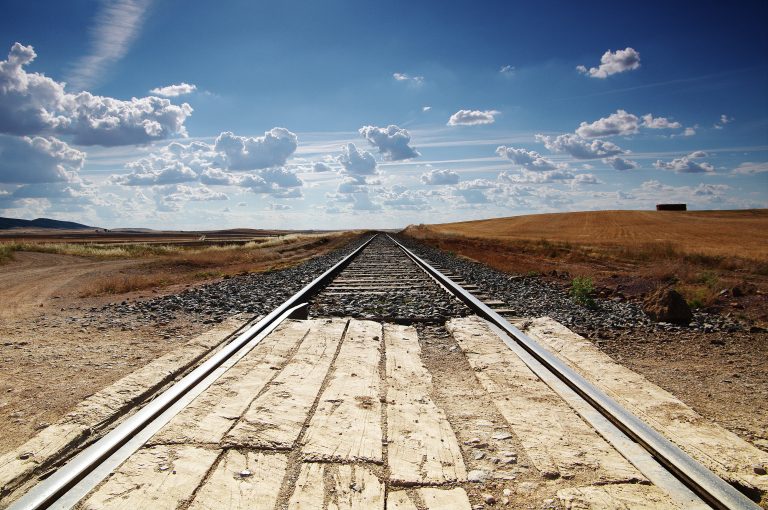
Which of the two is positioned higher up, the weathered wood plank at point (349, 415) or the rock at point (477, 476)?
the weathered wood plank at point (349, 415)

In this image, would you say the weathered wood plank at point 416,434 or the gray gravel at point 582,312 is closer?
the weathered wood plank at point 416,434

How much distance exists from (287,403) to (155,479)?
97cm

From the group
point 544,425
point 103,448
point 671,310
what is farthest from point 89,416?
point 671,310

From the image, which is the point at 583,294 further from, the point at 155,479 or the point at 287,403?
the point at 155,479

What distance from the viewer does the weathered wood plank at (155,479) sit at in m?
1.98

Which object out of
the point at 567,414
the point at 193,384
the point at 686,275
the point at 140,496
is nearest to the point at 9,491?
the point at 140,496

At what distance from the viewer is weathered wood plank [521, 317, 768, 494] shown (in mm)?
2344

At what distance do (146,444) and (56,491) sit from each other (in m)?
0.50

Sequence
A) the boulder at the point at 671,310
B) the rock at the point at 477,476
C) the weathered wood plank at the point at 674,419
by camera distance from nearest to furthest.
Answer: the rock at the point at 477,476 < the weathered wood plank at the point at 674,419 < the boulder at the point at 671,310

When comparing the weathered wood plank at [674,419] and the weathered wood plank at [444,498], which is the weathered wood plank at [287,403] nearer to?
the weathered wood plank at [444,498]

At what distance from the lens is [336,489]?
6.87 ft

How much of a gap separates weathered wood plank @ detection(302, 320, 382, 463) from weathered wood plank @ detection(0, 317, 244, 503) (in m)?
1.25

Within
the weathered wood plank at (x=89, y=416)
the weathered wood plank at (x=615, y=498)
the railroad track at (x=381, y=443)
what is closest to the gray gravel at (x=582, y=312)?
the railroad track at (x=381, y=443)

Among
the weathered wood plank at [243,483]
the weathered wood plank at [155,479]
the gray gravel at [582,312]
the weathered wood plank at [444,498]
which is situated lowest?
the gray gravel at [582,312]
